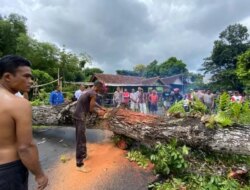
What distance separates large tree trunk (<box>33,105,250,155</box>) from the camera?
4699 millimetres

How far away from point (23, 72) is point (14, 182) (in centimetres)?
91

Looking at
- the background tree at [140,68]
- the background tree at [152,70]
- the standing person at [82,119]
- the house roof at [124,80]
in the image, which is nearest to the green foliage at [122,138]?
the standing person at [82,119]

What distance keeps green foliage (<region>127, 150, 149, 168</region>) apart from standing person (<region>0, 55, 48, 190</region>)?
11.1ft

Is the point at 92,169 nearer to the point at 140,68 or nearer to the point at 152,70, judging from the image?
the point at 152,70

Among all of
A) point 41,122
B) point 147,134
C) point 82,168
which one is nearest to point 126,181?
point 82,168

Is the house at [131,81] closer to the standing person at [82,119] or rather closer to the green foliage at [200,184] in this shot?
the standing person at [82,119]

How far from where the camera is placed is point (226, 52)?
28281mm

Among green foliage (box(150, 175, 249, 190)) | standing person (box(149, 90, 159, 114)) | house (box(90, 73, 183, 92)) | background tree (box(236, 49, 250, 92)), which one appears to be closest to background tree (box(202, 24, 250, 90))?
house (box(90, 73, 183, 92))

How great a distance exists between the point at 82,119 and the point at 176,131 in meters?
1.89

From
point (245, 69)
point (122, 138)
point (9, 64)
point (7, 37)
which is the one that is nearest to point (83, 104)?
point (122, 138)

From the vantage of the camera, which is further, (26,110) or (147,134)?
(147,134)

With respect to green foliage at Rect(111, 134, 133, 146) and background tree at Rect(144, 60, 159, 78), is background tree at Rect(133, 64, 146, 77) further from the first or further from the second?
green foliage at Rect(111, 134, 133, 146)

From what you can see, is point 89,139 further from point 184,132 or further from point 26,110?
point 26,110

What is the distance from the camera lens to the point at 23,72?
2.29 meters
